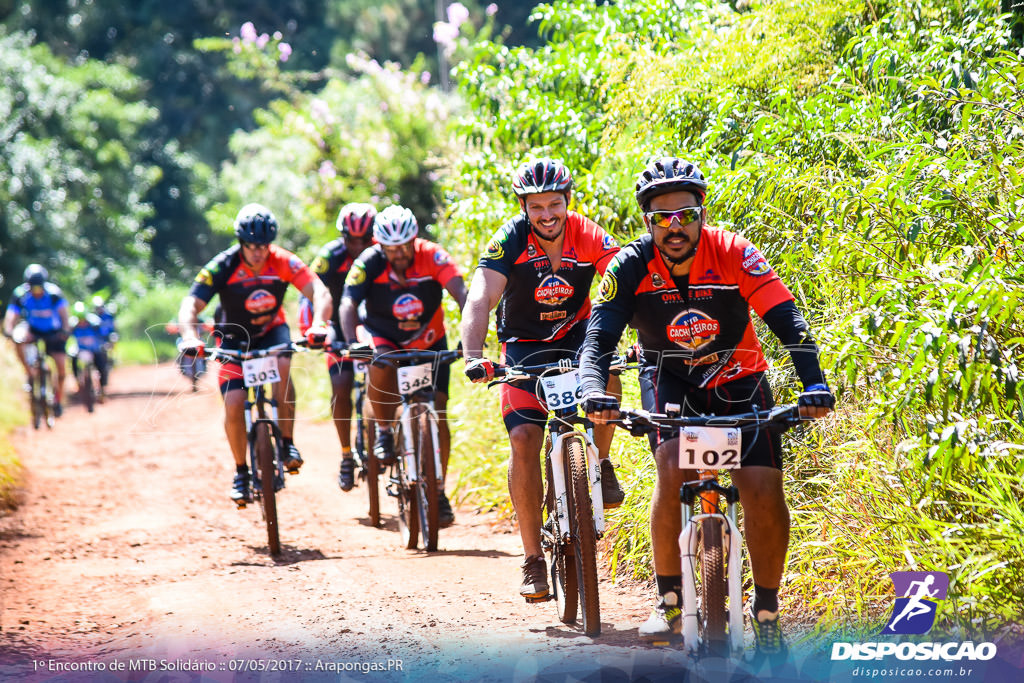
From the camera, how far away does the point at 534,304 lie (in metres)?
6.14

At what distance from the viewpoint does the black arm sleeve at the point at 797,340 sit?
441 cm

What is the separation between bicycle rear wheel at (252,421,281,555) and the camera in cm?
813

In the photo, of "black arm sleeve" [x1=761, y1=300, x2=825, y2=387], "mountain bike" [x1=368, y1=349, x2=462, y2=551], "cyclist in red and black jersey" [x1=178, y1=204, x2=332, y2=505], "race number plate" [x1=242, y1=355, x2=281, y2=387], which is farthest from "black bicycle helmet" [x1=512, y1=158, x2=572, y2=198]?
"race number plate" [x1=242, y1=355, x2=281, y2=387]

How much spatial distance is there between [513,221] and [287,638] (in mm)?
2568

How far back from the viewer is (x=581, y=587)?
17.9 feet

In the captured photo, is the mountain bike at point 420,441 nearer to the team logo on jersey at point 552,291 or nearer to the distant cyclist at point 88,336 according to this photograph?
the team logo on jersey at point 552,291

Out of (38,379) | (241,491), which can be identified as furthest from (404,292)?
(38,379)

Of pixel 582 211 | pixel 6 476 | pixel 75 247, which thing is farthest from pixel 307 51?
pixel 582 211

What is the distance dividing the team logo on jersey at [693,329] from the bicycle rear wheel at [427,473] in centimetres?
343

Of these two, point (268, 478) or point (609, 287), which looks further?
point (268, 478)

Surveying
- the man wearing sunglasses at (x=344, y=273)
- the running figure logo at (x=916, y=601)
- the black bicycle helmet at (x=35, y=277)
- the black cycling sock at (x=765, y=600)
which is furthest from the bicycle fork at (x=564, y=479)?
the black bicycle helmet at (x=35, y=277)

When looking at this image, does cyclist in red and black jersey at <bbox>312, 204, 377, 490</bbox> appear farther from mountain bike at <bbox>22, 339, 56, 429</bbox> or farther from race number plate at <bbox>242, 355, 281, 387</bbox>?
mountain bike at <bbox>22, 339, 56, 429</bbox>

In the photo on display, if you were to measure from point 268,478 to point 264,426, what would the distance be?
0.43 meters

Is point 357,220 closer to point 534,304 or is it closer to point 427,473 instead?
point 427,473
